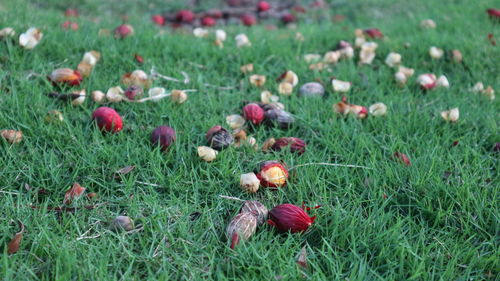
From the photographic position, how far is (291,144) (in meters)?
2.15

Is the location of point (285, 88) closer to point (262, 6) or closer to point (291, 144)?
point (291, 144)

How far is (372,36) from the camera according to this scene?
11.7 feet

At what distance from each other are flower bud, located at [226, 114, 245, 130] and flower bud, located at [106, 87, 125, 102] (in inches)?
20.5

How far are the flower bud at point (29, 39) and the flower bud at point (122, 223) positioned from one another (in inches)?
60.5

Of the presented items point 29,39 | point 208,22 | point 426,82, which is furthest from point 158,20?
point 426,82

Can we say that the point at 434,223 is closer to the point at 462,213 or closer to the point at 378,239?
the point at 462,213

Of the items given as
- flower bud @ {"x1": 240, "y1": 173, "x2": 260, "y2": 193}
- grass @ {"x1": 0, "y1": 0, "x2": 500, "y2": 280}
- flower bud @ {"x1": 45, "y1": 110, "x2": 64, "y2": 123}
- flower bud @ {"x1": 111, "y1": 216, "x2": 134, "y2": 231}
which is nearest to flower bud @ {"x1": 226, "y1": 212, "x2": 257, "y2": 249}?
grass @ {"x1": 0, "y1": 0, "x2": 500, "y2": 280}

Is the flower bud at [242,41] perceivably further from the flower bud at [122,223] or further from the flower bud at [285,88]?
the flower bud at [122,223]

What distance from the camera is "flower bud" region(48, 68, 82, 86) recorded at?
2.48m

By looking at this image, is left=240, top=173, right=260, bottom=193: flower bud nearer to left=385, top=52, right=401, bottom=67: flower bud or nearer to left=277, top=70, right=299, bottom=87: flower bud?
left=277, top=70, right=299, bottom=87: flower bud

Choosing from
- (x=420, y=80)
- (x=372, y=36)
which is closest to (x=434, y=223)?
(x=420, y=80)

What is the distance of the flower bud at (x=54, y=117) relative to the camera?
85.6 inches

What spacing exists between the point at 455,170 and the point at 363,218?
1.73ft

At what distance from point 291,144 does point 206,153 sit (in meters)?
Answer: 0.38
